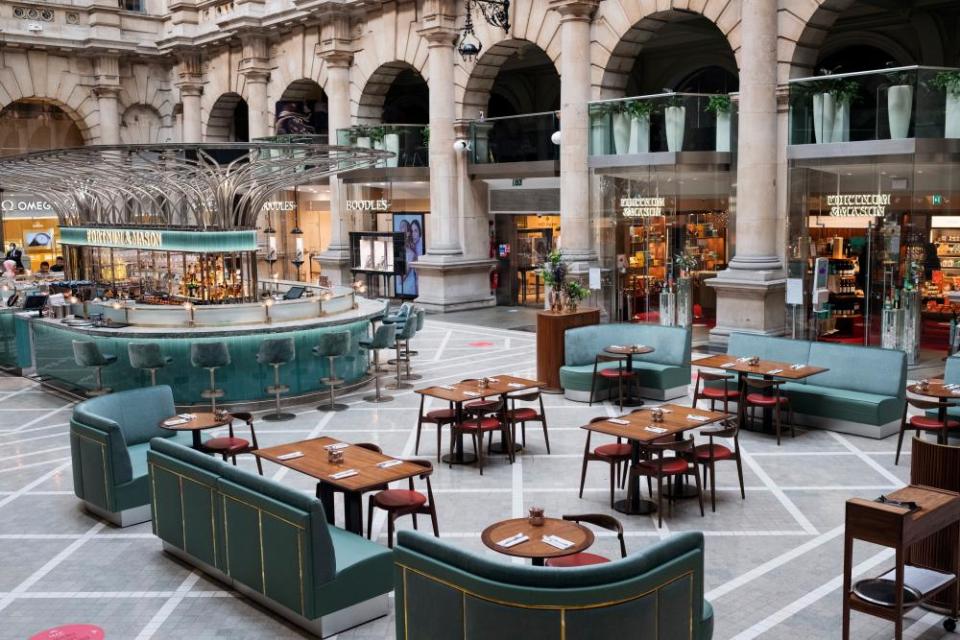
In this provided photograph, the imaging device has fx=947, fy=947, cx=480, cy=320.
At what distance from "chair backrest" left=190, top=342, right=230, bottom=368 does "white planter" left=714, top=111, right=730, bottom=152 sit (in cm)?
1062

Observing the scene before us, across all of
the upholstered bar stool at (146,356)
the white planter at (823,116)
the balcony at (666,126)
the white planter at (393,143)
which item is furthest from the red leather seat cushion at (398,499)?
the white planter at (393,143)

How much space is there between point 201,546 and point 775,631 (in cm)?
435

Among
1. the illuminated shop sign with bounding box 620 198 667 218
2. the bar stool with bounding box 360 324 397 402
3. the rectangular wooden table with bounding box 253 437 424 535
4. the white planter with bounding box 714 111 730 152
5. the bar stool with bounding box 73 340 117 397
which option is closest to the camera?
the rectangular wooden table with bounding box 253 437 424 535

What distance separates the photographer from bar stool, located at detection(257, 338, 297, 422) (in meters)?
12.9

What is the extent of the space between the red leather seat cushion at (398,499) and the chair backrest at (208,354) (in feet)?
18.7

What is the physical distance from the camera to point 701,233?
18922 mm

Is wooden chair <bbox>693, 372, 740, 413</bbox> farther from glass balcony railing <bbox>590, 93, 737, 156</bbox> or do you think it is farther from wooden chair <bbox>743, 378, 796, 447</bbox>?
glass balcony railing <bbox>590, 93, 737, 156</bbox>

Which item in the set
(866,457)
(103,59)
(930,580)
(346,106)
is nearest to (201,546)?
(930,580)

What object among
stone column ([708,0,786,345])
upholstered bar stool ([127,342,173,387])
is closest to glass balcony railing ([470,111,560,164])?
stone column ([708,0,786,345])

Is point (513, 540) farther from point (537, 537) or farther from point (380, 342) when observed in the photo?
point (380, 342)

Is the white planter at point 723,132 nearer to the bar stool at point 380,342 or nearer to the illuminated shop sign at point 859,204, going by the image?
the illuminated shop sign at point 859,204

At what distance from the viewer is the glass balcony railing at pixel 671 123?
727 inches

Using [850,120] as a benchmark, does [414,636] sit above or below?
below

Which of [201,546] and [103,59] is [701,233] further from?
[103,59]
